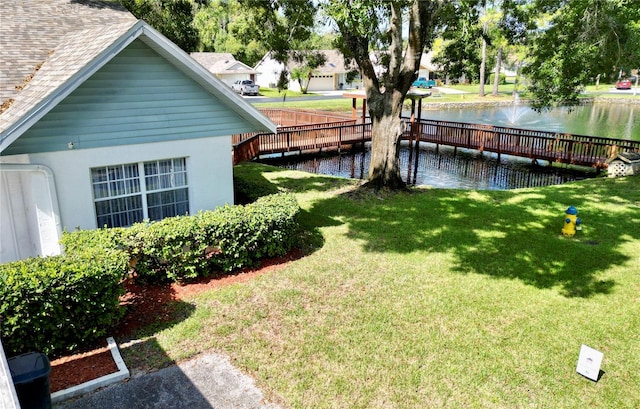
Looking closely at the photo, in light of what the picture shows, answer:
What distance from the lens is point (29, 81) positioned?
351 inches

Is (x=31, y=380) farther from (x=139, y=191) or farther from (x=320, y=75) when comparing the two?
(x=320, y=75)

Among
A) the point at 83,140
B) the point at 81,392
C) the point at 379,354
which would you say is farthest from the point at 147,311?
the point at 379,354

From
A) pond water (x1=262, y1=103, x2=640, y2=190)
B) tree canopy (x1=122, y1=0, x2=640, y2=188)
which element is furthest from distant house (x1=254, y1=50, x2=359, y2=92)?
tree canopy (x1=122, y1=0, x2=640, y2=188)

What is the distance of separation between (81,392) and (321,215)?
315 inches

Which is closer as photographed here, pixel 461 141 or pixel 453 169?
pixel 453 169

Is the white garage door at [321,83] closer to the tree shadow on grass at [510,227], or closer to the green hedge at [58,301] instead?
the tree shadow on grass at [510,227]

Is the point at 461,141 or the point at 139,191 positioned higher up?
the point at 139,191

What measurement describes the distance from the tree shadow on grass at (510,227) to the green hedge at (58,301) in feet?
18.2

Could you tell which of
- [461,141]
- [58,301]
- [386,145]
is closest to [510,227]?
[386,145]

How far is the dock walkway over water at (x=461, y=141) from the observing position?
772 inches

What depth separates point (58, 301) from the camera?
→ 20.0 feet

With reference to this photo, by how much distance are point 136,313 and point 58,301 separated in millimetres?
1535

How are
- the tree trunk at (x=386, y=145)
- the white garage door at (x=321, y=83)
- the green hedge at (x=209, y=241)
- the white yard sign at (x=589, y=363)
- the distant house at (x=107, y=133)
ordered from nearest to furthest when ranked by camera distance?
the white yard sign at (x=589, y=363), the distant house at (x=107, y=133), the green hedge at (x=209, y=241), the tree trunk at (x=386, y=145), the white garage door at (x=321, y=83)

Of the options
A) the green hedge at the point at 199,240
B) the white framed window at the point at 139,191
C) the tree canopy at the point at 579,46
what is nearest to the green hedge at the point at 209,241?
the green hedge at the point at 199,240
